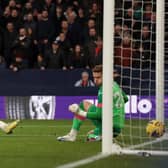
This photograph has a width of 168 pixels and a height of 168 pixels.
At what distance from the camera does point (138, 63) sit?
46.5ft

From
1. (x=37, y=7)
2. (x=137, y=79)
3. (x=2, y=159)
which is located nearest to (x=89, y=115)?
(x=2, y=159)

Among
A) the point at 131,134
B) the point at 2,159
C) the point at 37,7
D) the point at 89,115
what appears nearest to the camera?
the point at 2,159

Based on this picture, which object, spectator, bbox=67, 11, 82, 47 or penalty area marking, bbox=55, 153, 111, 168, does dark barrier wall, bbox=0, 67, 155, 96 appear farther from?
penalty area marking, bbox=55, 153, 111, 168

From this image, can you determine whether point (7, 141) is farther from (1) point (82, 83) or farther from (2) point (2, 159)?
(1) point (82, 83)

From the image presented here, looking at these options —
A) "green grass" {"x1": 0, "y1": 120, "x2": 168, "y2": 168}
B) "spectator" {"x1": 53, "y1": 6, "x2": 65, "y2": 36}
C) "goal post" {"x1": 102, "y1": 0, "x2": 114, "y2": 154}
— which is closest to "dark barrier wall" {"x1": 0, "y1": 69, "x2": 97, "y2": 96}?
"spectator" {"x1": 53, "y1": 6, "x2": 65, "y2": 36}

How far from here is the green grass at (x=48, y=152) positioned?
7359 millimetres

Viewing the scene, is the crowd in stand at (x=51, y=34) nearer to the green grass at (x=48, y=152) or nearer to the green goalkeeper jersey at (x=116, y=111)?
the green grass at (x=48, y=152)

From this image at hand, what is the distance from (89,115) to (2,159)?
212cm

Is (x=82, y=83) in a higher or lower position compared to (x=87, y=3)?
lower

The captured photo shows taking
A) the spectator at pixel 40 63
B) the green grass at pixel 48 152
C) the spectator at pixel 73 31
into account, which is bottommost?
the green grass at pixel 48 152

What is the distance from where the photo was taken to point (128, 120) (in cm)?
1458

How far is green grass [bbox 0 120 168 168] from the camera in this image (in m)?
7.36

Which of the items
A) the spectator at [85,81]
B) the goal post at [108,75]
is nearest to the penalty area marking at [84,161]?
the goal post at [108,75]

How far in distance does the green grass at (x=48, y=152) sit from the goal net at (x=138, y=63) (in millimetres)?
1140
